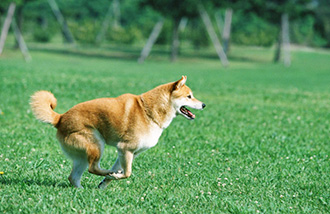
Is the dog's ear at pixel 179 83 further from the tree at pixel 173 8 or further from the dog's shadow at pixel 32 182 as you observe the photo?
the tree at pixel 173 8

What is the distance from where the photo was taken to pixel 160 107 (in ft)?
16.8

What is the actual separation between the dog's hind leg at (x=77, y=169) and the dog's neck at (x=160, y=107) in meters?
0.94

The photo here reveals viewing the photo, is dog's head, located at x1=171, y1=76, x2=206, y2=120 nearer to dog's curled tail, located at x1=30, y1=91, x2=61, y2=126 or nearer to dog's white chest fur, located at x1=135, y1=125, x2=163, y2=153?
dog's white chest fur, located at x1=135, y1=125, x2=163, y2=153

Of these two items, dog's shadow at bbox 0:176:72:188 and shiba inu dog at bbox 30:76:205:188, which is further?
dog's shadow at bbox 0:176:72:188

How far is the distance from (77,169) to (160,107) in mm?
1231

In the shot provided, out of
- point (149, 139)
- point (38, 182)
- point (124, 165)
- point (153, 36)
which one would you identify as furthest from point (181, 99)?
point (153, 36)

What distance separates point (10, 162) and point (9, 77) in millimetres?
10947

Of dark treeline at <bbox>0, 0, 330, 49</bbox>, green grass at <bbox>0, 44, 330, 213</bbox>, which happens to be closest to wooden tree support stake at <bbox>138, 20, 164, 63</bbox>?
dark treeline at <bbox>0, 0, 330, 49</bbox>

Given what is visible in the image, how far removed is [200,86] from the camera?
1759cm

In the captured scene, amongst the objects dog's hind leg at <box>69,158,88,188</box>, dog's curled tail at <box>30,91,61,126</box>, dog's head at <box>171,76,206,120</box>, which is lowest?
dog's hind leg at <box>69,158,88,188</box>

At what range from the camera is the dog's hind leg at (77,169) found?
500cm

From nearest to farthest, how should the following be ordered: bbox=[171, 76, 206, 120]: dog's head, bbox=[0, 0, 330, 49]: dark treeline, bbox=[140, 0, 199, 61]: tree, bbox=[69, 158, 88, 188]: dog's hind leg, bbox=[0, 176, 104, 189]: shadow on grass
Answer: bbox=[69, 158, 88, 188]: dog's hind leg
bbox=[171, 76, 206, 120]: dog's head
bbox=[0, 176, 104, 189]: shadow on grass
bbox=[140, 0, 199, 61]: tree
bbox=[0, 0, 330, 49]: dark treeline

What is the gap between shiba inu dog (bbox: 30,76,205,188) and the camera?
16.0ft

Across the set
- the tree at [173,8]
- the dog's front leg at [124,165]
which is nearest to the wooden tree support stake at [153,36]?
the tree at [173,8]
